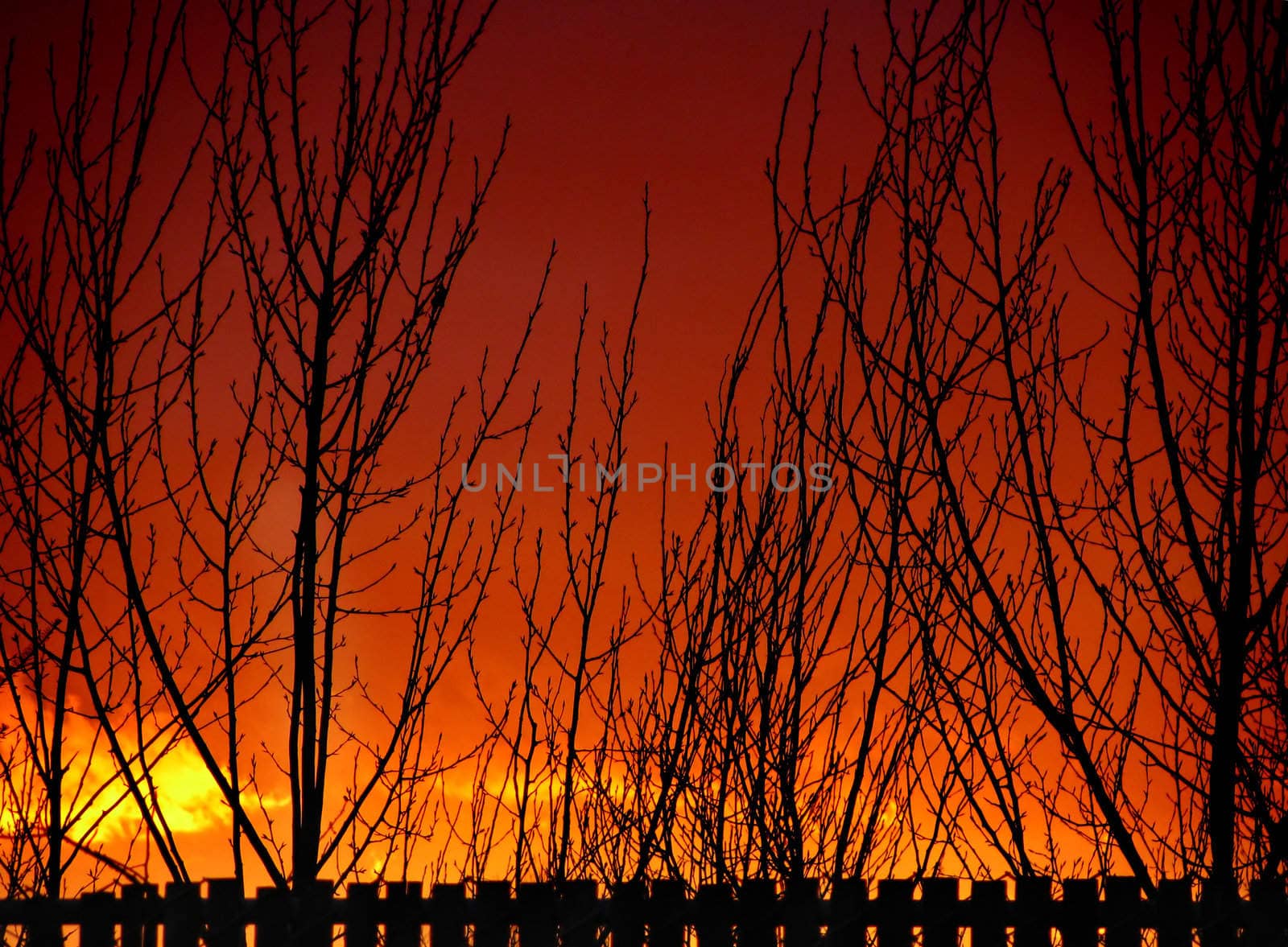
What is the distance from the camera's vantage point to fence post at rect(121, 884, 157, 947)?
9.93 ft

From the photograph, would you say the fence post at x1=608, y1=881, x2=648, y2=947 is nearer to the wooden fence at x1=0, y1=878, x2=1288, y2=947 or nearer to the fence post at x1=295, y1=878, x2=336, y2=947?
the wooden fence at x1=0, y1=878, x2=1288, y2=947

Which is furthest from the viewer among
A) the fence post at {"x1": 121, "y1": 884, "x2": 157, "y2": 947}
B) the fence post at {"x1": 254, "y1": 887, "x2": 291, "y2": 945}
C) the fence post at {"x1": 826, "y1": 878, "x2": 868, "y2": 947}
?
the fence post at {"x1": 121, "y1": 884, "x2": 157, "y2": 947}

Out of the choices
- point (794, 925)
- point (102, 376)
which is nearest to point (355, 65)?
point (102, 376)

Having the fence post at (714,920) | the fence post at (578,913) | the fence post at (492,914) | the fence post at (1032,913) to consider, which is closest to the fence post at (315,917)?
the fence post at (492,914)

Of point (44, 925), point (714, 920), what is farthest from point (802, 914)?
point (44, 925)

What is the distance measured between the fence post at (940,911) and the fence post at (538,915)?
88 cm

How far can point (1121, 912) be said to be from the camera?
9.53 feet

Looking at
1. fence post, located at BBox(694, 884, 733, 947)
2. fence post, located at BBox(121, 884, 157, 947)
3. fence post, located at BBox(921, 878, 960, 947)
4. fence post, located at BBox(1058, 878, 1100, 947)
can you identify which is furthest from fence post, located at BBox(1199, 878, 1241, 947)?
fence post, located at BBox(121, 884, 157, 947)

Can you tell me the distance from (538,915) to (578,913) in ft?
0.37

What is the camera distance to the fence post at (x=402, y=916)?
290 cm

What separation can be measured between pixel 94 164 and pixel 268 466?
1.13m

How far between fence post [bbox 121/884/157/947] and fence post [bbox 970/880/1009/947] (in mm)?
2030

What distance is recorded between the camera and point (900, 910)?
112 inches

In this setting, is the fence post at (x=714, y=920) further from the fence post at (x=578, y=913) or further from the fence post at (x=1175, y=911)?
the fence post at (x=1175, y=911)
